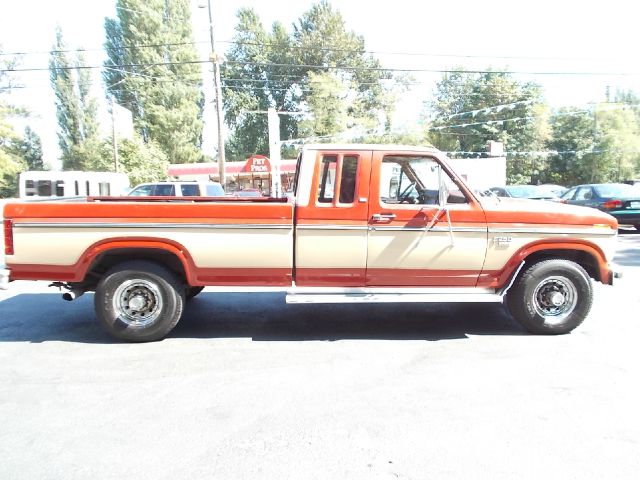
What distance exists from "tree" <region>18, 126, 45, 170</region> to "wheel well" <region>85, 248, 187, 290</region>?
63523mm

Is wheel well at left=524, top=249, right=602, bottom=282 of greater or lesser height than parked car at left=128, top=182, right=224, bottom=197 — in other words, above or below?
below

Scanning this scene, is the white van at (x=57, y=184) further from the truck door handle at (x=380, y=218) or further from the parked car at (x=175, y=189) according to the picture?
the truck door handle at (x=380, y=218)

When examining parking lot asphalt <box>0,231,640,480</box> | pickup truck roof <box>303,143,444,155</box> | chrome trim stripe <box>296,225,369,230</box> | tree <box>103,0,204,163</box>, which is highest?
tree <box>103,0,204,163</box>

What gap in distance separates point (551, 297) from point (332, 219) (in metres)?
2.50

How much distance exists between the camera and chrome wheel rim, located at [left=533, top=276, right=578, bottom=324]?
522cm

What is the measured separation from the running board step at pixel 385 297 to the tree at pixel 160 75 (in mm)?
44574

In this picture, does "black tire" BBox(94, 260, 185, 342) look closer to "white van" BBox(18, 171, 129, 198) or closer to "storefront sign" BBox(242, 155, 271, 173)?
"storefront sign" BBox(242, 155, 271, 173)

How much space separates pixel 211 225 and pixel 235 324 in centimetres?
143

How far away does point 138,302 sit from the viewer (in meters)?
5.05

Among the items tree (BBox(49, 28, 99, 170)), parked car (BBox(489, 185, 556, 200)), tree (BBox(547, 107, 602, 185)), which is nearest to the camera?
parked car (BBox(489, 185, 556, 200))

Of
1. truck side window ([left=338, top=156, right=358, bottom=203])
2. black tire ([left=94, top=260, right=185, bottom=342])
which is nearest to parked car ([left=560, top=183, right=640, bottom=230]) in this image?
truck side window ([left=338, top=156, right=358, bottom=203])

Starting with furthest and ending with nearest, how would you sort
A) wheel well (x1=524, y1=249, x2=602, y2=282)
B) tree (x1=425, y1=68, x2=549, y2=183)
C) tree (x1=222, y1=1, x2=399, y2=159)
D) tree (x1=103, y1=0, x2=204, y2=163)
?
tree (x1=222, y1=1, x2=399, y2=159) → tree (x1=425, y1=68, x2=549, y2=183) → tree (x1=103, y1=0, x2=204, y2=163) → wheel well (x1=524, y1=249, x2=602, y2=282)

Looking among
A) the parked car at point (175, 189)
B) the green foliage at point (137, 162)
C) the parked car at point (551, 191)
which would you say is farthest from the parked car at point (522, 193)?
the green foliage at point (137, 162)

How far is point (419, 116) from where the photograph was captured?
199 ft
